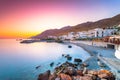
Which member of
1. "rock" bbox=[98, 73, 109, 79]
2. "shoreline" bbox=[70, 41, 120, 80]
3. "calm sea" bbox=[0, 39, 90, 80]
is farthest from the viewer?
"calm sea" bbox=[0, 39, 90, 80]

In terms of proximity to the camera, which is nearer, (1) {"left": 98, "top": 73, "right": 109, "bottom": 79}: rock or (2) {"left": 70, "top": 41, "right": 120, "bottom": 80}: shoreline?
(1) {"left": 98, "top": 73, "right": 109, "bottom": 79}: rock

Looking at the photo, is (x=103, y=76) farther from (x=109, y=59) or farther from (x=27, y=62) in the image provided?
(x=27, y=62)

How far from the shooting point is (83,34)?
271 feet

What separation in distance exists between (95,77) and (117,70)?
305 cm

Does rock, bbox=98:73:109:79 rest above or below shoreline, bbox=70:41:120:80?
above

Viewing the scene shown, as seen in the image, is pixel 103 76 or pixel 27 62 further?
pixel 27 62

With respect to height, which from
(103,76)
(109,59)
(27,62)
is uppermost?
(103,76)

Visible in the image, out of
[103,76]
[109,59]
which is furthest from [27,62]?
[103,76]

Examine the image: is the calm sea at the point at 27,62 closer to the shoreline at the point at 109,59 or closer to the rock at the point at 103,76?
the shoreline at the point at 109,59

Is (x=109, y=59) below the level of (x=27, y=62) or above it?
above

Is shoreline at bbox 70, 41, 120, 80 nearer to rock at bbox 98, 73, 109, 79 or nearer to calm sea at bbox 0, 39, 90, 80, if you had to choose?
rock at bbox 98, 73, 109, 79

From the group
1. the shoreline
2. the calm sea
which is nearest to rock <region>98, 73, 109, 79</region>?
the shoreline

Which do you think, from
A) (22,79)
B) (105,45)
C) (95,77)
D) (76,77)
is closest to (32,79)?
(22,79)

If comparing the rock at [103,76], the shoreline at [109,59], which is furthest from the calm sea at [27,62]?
the rock at [103,76]
